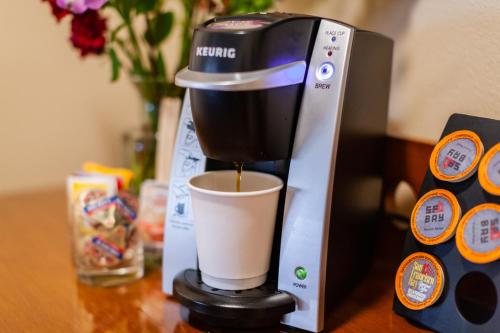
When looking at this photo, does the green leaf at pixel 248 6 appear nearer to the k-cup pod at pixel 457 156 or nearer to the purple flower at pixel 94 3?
the purple flower at pixel 94 3

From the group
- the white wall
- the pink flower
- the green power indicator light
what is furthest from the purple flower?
the green power indicator light

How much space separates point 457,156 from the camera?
2.09 feet

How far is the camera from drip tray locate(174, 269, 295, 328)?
620 millimetres

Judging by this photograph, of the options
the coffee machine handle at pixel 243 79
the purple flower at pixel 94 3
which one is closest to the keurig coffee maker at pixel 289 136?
the coffee machine handle at pixel 243 79

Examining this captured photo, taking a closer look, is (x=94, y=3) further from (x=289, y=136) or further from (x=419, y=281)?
(x=419, y=281)

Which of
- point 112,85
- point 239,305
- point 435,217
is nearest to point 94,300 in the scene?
point 239,305

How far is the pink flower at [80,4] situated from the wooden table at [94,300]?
400 mm

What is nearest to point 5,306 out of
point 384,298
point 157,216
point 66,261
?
point 66,261

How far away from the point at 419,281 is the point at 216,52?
366 millimetres

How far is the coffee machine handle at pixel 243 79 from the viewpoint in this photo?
1.82ft

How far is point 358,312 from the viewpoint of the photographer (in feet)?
2.32

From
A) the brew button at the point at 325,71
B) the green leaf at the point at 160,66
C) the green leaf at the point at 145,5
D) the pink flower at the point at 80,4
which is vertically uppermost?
the green leaf at the point at 145,5

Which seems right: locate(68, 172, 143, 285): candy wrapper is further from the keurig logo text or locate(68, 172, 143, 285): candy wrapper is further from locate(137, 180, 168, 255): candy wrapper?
the keurig logo text

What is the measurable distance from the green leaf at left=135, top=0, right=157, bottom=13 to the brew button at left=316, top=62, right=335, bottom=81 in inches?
15.1
